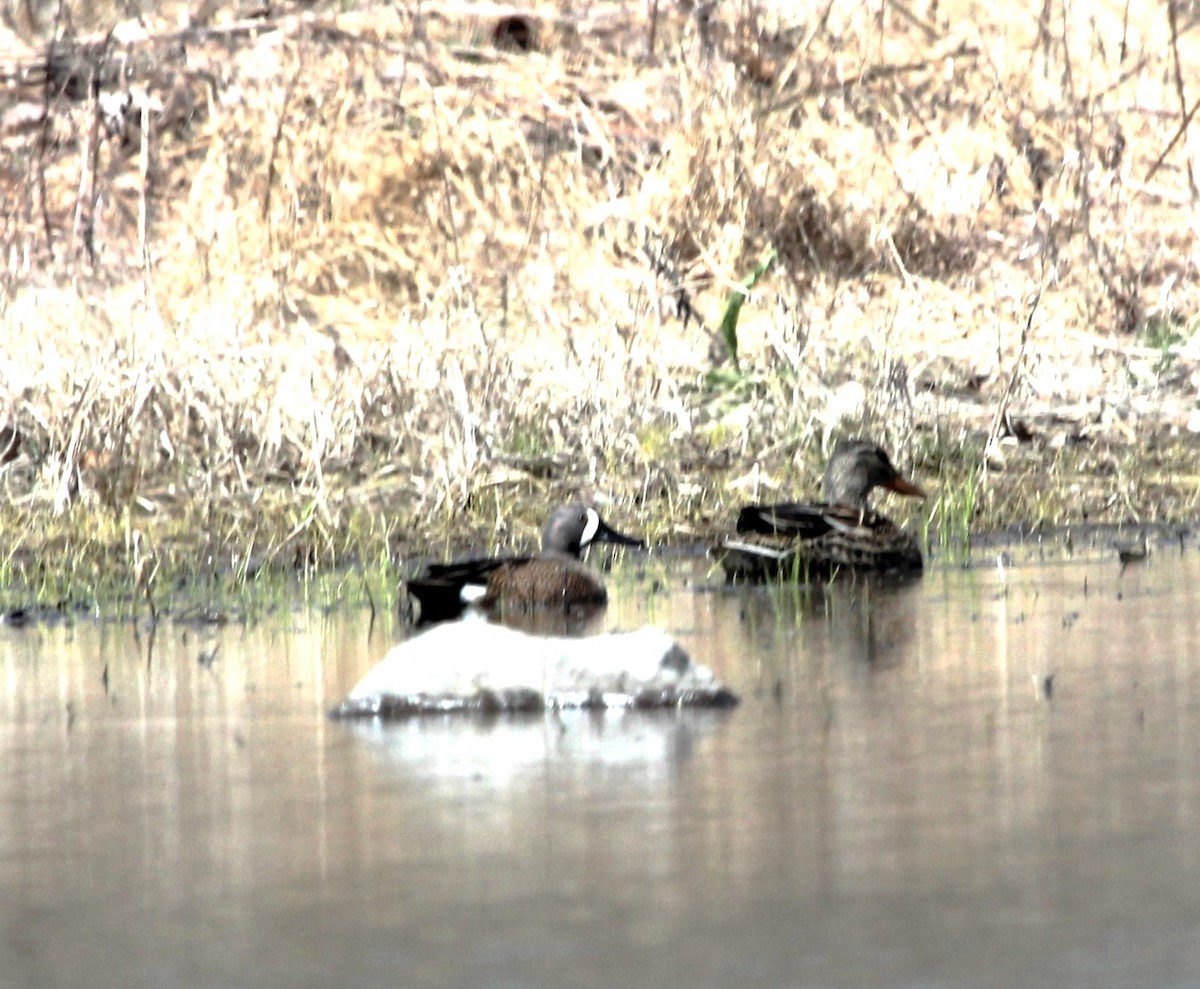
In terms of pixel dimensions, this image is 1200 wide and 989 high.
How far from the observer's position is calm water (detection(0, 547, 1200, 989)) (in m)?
3.66

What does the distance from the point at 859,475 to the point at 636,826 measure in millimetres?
6452

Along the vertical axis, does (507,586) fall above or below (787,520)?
below

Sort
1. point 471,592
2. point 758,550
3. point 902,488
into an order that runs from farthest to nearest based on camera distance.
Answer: point 902,488
point 758,550
point 471,592

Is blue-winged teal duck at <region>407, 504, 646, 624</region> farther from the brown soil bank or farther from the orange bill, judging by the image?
the orange bill

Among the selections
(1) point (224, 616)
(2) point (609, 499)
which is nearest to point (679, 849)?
(1) point (224, 616)

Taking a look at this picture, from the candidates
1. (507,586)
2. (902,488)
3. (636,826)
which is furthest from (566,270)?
(636,826)

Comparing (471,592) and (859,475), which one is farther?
(859,475)

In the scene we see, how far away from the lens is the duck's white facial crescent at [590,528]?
988 cm

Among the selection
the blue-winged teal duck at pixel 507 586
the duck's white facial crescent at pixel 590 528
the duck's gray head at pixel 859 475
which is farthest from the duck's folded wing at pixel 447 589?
the duck's gray head at pixel 859 475

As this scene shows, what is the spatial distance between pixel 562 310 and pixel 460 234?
74.6 inches

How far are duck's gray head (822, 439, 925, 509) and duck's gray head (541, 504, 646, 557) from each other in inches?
46.3

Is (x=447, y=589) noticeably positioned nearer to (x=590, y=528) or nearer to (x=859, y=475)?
(x=590, y=528)

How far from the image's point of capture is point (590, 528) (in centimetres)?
992

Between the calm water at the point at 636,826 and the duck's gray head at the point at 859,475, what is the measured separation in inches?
133
